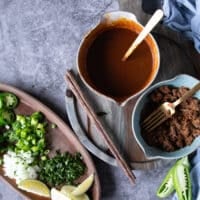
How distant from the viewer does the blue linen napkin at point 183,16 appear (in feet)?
3.73

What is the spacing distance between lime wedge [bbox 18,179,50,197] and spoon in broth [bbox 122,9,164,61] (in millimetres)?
403

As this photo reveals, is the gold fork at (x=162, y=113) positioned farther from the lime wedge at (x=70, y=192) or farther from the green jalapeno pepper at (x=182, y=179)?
the lime wedge at (x=70, y=192)

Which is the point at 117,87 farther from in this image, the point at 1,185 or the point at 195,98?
the point at 1,185

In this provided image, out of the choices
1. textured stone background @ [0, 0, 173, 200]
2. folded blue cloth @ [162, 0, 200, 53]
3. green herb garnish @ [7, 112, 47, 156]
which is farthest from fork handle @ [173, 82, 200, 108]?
green herb garnish @ [7, 112, 47, 156]

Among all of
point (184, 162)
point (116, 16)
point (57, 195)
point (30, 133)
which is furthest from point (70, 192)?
point (116, 16)

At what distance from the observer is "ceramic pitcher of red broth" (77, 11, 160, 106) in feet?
3.80

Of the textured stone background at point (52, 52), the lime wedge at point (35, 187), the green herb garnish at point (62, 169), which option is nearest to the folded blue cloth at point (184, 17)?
the textured stone background at point (52, 52)

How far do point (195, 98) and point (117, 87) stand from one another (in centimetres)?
18

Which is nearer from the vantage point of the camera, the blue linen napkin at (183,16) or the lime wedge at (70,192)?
the blue linen napkin at (183,16)

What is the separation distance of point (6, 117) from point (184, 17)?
53cm

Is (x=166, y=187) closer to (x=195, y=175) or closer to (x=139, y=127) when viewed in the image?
(x=195, y=175)

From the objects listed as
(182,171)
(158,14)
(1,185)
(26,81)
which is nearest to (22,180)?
(1,185)

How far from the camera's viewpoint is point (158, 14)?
3.52ft

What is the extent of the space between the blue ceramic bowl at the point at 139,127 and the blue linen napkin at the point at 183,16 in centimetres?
9
